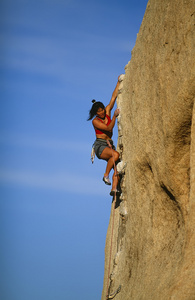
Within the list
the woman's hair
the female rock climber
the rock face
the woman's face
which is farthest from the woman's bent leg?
the woman's hair

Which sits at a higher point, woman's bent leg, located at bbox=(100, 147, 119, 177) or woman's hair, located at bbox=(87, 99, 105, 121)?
woman's hair, located at bbox=(87, 99, 105, 121)

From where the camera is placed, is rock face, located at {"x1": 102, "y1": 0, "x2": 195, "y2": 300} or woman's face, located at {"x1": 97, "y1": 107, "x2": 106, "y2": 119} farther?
woman's face, located at {"x1": 97, "y1": 107, "x2": 106, "y2": 119}

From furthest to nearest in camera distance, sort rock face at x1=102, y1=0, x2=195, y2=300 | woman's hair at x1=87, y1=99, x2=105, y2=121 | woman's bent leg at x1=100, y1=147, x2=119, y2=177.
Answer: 1. woman's hair at x1=87, y1=99, x2=105, y2=121
2. woman's bent leg at x1=100, y1=147, x2=119, y2=177
3. rock face at x1=102, y1=0, x2=195, y2=300

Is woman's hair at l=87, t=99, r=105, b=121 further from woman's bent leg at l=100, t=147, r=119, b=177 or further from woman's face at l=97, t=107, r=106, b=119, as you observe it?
woman's bent leg at l=100, t=147, r=119, b=177

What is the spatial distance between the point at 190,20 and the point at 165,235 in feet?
12.7

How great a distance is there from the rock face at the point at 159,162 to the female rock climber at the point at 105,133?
335mm

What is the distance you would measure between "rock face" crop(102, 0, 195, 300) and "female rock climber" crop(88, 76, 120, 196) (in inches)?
13.2

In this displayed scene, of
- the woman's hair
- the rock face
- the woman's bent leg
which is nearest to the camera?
the rock face

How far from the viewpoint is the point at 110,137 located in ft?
35.7

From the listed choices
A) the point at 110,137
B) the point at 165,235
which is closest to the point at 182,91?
the point at 165,235

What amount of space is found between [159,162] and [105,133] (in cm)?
354

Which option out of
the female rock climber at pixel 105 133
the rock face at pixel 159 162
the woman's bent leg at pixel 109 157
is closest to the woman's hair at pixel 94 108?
the female rock climber at pixel 105 133

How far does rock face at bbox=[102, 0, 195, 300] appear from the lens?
618 cm

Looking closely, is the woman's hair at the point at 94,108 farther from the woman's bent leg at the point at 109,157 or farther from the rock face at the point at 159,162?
the woman's bent leg at the point at 109,157
